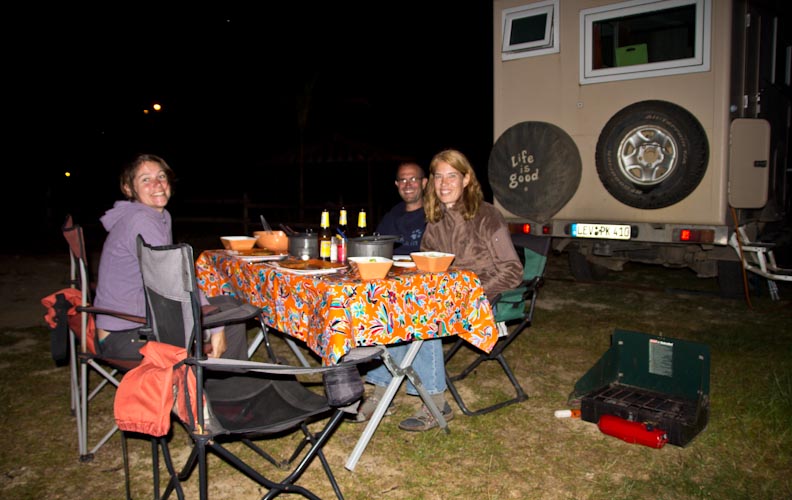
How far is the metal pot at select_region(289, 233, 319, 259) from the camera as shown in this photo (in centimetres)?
316

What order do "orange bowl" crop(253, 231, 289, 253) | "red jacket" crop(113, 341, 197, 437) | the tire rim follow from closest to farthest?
"red jacket" crop(113, 341, 197, 437) → "orange bowl" crop(253, 231, 289, 253) → the tire rim

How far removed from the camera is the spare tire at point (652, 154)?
16.3 feet

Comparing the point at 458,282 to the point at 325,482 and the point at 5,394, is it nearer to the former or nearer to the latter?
the point at 325,482

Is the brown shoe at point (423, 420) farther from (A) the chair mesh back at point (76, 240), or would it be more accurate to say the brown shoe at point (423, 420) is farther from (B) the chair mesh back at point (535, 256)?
(A) the chair mesh back at point (76, 240)

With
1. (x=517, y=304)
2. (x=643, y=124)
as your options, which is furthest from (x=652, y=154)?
(x=517, y=304)

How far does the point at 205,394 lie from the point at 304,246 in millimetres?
1195

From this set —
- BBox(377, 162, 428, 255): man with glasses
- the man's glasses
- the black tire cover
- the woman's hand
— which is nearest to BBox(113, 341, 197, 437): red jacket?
the woman's hand

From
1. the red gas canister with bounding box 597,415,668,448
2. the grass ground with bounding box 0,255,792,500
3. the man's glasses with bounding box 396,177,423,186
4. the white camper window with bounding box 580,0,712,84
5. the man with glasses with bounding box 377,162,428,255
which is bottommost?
the grass ground with bounding box 0,255,792,500

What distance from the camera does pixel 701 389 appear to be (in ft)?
10.3

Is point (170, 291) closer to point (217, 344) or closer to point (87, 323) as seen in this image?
point (217, 344)

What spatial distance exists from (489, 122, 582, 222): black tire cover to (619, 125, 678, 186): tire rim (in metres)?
0.47

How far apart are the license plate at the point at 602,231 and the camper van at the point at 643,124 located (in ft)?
0.04

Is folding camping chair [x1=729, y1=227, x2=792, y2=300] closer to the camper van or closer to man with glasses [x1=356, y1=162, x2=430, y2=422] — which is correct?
the camper van

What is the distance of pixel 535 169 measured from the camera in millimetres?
5730
